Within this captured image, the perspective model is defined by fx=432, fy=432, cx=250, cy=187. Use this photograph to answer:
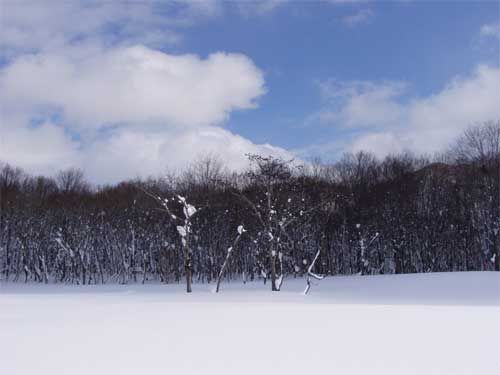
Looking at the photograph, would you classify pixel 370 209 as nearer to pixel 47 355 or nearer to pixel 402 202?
pixel 402 202

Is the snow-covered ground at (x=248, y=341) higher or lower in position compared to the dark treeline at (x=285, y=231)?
lower

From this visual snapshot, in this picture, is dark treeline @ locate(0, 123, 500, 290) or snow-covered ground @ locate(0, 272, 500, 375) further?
dark treeline @ locate(0, 123, 500, 290)

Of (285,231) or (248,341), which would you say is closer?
(248,341)

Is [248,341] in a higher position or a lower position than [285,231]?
lower

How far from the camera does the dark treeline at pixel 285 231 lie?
89.6 feet

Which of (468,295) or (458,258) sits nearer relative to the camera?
(468,295)

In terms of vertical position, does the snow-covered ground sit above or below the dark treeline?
below

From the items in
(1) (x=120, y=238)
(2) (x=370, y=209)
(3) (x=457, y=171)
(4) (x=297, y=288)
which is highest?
(3) (x=457, y=171)

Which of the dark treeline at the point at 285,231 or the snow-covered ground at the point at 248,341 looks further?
the dark treeline at the point at 285,231

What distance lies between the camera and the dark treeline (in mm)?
27312

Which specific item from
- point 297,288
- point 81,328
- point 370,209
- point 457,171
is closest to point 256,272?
point 297,288

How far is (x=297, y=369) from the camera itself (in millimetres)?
5328

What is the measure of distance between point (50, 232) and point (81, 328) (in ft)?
83.1

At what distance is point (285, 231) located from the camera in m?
28.2
